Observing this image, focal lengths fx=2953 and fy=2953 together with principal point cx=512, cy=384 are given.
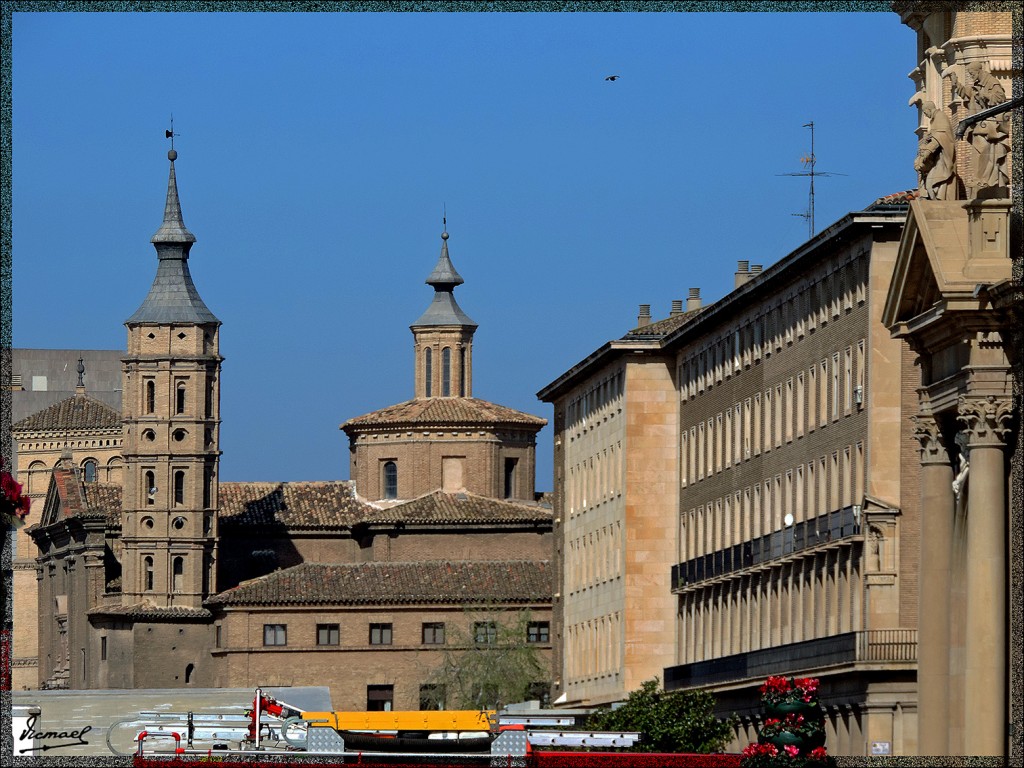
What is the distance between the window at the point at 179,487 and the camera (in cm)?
14212

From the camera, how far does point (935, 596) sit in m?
35.9

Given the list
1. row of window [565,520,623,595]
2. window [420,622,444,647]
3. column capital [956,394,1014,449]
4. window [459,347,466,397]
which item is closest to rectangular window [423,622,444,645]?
window [420,622,444,647]

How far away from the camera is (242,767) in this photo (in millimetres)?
36156

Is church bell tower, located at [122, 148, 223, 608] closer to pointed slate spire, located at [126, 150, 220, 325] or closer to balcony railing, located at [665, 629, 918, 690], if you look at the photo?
pointed slate spire, located at [126, 150, 220, 325]

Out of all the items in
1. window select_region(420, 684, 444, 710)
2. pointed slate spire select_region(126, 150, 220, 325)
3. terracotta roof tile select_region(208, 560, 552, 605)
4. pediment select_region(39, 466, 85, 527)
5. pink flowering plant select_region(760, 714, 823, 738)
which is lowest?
window select_region(420, 684, 444, 710)

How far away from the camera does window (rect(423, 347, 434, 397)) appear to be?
15198cm

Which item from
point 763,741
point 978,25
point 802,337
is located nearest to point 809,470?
point 802,337

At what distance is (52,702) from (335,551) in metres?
50.3

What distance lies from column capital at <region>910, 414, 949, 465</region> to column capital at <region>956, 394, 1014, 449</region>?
2004 mm

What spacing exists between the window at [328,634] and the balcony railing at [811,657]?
52.7m

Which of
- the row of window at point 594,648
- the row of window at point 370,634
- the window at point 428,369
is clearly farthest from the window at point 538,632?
the row of window at point 594,648

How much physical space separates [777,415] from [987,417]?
125ft

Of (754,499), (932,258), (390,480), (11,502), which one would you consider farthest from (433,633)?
(11,502)

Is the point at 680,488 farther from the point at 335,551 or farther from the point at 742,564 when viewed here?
the point at 335,551
